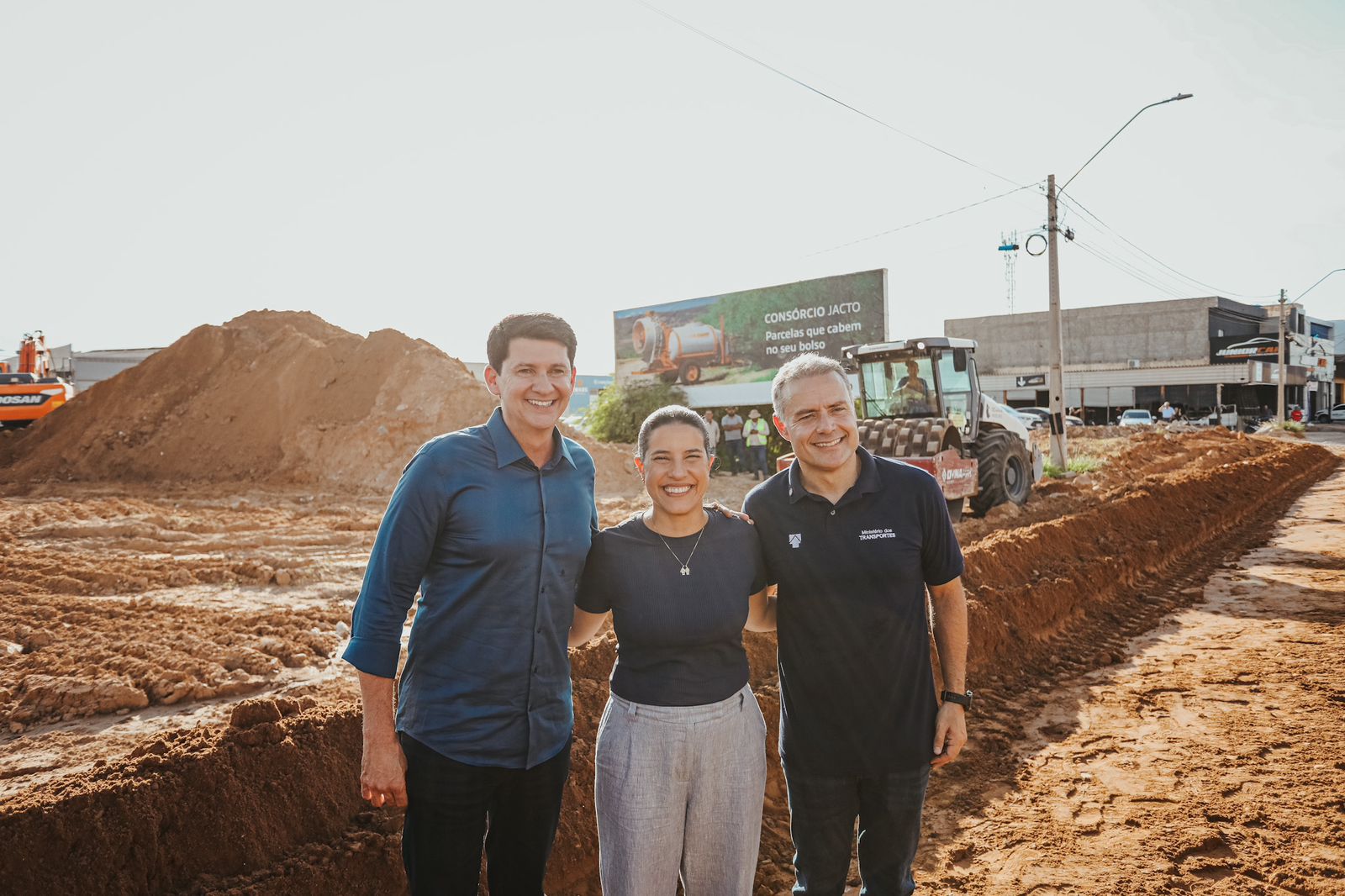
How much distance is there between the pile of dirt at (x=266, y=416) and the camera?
1978 centimetres

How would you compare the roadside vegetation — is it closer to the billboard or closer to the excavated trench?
the billboard

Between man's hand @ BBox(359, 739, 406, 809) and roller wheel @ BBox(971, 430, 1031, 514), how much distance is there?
11851mm

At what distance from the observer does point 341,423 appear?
20812 mm

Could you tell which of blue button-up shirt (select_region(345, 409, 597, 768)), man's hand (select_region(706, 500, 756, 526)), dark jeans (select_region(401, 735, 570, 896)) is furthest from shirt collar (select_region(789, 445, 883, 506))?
dark jeans (select_region(401, 735, 570, 896))

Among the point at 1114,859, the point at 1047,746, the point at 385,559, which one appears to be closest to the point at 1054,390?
the point at 1047,746

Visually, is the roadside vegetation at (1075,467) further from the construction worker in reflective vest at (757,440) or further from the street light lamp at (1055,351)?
the construction worker in reflective vest at (757,440)

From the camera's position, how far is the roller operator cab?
11547 mm

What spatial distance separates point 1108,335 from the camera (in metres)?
53.6

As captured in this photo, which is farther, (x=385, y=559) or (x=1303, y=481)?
(x=1303, y=481)

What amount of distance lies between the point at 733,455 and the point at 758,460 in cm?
130

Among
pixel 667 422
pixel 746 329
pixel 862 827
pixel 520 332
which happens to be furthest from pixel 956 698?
pixel 746 329

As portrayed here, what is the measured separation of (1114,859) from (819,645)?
2.49 metres

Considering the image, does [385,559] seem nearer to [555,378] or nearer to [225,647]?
[555,378]

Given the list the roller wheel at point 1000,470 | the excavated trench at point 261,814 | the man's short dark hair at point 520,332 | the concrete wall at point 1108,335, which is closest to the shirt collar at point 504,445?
the man's short dark hair at point 520,332
